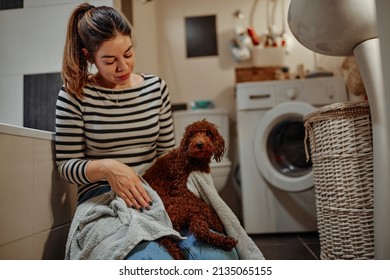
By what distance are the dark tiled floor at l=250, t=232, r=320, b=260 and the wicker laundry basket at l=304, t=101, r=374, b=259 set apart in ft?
0.34

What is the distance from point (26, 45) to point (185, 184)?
1.77 feet

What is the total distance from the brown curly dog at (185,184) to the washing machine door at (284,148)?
2.44ft

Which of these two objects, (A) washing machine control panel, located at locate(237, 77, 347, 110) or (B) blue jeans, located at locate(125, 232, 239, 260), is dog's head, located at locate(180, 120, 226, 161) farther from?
(A) washing machine control panel, located at locate(237, 77, 347, 110)

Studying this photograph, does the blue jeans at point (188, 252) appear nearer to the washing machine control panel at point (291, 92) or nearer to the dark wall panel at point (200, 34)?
the dark wall panel at point (200, 34)

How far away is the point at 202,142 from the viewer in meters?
0.63

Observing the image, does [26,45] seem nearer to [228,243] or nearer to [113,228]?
[113,228]

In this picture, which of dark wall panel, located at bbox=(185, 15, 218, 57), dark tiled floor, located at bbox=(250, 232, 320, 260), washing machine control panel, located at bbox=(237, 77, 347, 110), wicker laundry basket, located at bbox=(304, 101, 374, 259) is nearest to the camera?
wicker laundry basket, located at bbox=(304, 101, 374, 259)

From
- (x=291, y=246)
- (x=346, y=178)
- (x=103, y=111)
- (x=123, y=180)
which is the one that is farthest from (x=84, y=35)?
(x=291, y=246)

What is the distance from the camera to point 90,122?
0.72 m

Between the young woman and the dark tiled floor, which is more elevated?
the young woman

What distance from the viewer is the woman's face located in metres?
0.68

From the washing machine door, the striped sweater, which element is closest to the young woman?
the striped sweater

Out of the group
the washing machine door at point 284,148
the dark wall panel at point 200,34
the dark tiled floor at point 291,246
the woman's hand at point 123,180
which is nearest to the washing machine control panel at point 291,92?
the washing machine door at point 284,148
